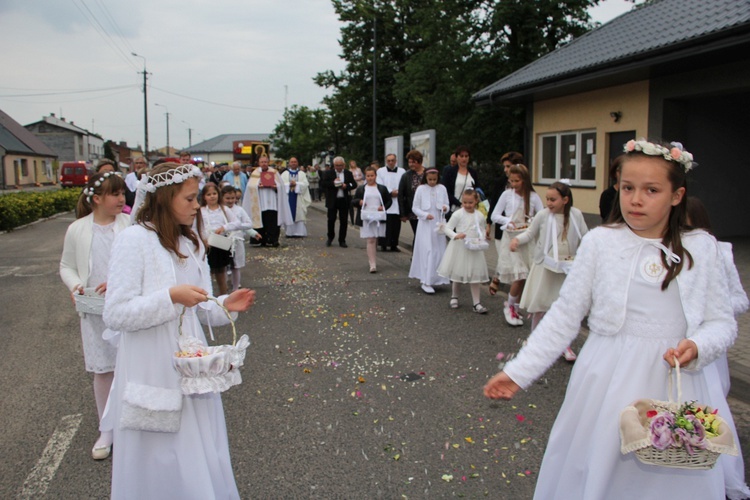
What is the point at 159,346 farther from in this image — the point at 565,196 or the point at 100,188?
the point at 565,196

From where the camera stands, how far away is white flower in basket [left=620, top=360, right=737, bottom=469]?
2.00 meters

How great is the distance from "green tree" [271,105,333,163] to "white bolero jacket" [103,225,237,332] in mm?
42741

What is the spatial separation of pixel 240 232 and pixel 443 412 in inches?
218

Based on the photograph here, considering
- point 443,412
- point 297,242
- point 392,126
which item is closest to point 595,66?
point 297,242

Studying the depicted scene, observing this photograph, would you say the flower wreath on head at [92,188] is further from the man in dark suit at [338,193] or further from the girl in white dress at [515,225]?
the man in dark suit at [338,193]

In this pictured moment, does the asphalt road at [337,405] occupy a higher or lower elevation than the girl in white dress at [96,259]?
lower

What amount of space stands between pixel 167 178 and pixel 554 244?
415cm

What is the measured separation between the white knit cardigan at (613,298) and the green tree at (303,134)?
141 feet

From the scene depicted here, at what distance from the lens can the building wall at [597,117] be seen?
14.2m

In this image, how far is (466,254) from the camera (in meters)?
8.37

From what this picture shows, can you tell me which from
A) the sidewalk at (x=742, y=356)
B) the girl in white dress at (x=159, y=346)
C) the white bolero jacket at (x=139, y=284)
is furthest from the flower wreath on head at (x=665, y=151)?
the sidewalk at (x=742, y=356)

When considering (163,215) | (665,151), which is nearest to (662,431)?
(665,151)

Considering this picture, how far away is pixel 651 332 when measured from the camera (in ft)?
8.10

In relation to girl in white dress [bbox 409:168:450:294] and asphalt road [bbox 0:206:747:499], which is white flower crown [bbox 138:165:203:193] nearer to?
asphalt road [bbox 0:206:747:499]
